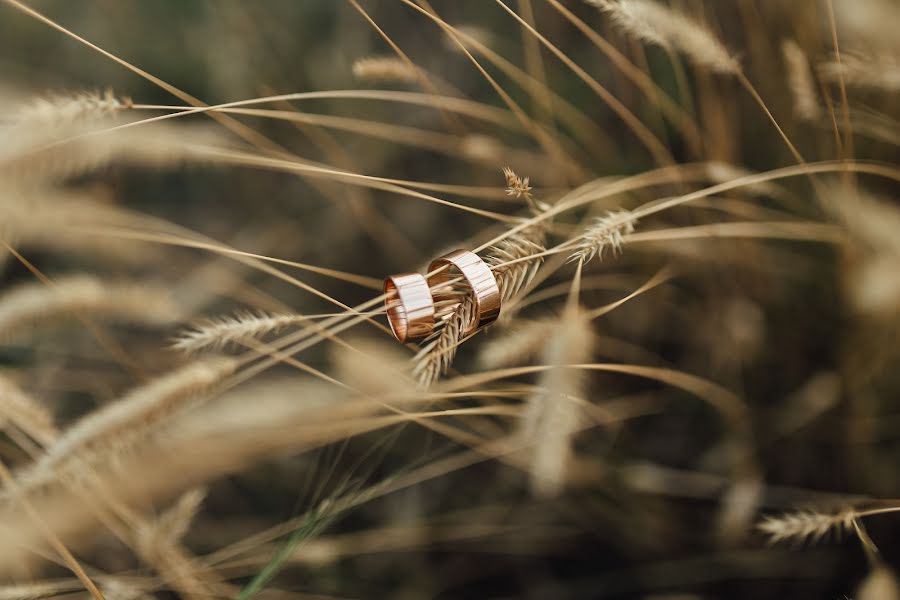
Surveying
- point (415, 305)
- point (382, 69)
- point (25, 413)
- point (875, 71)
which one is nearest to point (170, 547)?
point (25, 413)

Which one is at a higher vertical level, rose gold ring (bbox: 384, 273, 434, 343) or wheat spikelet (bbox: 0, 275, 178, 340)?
wheat spikelet (bbox: 0, 275, 178, 340)

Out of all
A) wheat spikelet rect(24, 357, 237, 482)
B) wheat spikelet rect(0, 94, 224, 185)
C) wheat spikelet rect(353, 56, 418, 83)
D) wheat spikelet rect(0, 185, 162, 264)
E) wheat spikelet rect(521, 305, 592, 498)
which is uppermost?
wheat spikelet rect(353, 56, 418, 83)

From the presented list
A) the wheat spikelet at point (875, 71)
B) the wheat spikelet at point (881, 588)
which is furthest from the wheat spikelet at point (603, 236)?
the wheat spikelet at point (881, 588)

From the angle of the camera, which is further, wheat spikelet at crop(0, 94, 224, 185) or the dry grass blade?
the dry grass blade

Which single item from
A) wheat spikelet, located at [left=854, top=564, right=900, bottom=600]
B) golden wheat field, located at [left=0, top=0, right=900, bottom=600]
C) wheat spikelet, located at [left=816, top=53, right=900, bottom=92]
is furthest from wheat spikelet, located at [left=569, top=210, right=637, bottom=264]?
wheat spikelet, located at [left=854, top=564, right=900, bottom=600]

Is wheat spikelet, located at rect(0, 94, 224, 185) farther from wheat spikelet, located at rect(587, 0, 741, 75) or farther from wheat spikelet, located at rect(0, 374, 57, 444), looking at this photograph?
wheat spikelet, located at rect(587, 0, 741, 75)

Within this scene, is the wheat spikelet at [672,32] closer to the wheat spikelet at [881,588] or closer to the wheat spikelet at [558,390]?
the wheat spikelet at [558,390]

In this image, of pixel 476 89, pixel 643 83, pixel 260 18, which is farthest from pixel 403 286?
pixel 260 18

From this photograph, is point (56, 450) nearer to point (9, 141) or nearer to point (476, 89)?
point (9, 141)
